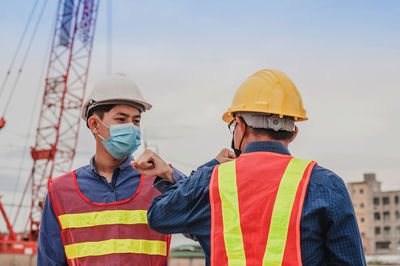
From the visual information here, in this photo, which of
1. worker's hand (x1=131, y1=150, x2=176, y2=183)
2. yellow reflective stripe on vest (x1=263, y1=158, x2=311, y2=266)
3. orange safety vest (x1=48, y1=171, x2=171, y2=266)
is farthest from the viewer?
Result: orange safety vest (x1=48, y1=171, x2=171, y2=266)

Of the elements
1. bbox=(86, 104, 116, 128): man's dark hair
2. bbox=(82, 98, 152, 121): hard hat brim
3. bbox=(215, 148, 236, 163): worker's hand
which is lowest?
bbox=(215, 148, 236, 163): worker's hand

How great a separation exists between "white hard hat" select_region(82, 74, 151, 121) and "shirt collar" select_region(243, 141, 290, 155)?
3.78ft

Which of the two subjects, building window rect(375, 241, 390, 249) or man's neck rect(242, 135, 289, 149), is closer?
man's neck rect(242, 135, 289, 149)

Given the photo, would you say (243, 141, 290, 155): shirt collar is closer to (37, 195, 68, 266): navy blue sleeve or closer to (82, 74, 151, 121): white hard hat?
(82, 74, 151, 121): white hard hat

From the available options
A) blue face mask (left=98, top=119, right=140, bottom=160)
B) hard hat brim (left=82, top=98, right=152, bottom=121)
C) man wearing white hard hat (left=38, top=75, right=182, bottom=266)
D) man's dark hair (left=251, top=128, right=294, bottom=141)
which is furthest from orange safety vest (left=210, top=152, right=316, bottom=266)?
hard hat brim (left=82, top=98, right=152, bottom=121)

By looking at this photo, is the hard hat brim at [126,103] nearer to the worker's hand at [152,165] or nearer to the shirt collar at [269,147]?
the worker's hand at [152,165]

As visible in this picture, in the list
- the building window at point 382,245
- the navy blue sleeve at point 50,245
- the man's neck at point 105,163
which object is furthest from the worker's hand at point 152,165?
the building window at point 382,245

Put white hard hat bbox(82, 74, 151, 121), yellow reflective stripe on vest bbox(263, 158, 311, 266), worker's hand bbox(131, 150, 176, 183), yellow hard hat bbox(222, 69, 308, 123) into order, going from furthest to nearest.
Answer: white hard hat bbox(82, 74, 151, 121)
worker's hand bbox(131, 150, 176, 183)
yellow hard hat bbox(222, 69, 308, 123)
yellow reflective stripe on vest bbox(263, 158, 311, 266)

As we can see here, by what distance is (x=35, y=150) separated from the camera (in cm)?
3528

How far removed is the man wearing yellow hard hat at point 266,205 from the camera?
7.60ft

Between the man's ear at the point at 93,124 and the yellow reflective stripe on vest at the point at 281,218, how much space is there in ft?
5.16

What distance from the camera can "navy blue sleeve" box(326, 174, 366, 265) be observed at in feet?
7.59

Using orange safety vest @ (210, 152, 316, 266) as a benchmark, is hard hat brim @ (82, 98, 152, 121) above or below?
A: above

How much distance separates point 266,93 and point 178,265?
79.6 feet
